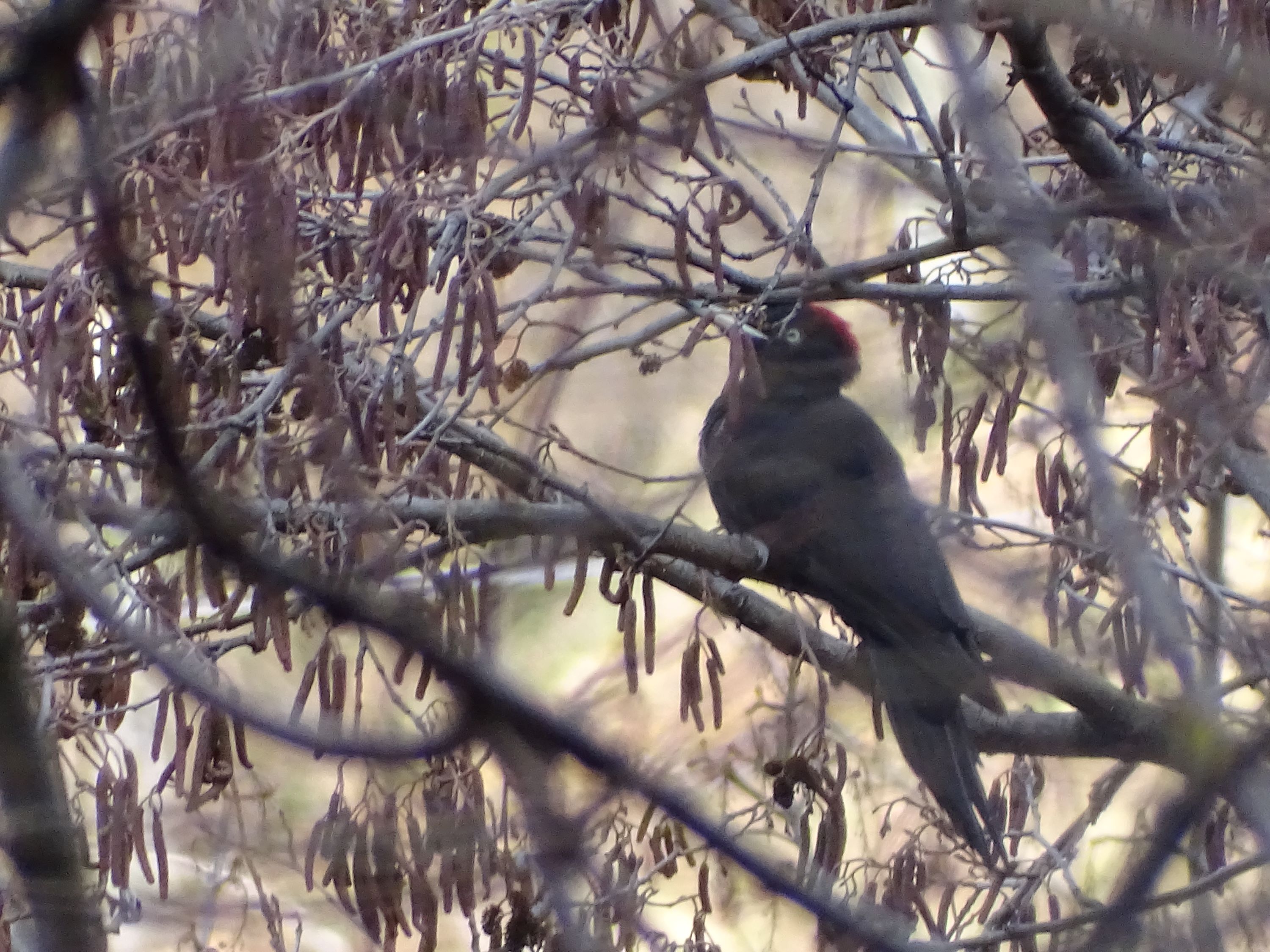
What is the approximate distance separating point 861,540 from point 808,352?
96cm

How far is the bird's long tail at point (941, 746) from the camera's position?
319 cm

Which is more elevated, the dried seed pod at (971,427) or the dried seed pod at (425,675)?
the dried seed pod at (971,427)

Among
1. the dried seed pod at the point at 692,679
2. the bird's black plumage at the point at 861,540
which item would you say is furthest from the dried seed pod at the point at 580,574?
the bird's black plumage at the point at 861,540

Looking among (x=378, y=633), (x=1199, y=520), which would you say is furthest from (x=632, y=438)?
(x=1199, y=520)

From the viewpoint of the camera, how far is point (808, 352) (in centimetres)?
430

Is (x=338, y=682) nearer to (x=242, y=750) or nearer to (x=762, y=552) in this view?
(x=242, y=750)

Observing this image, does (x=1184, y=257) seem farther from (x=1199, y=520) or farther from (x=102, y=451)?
(x=1199, y=520)

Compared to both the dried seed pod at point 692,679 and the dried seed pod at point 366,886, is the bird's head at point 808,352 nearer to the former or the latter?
the dried seed pod at point 692,679

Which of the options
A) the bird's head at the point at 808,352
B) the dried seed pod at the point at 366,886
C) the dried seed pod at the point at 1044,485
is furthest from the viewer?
the bird's head at the point at 808,352

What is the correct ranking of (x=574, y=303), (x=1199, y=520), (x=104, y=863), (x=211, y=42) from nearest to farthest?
(x=211, y=42) < (x=104, y=863) < (x=574, y=303) < (x=1199, y=520)

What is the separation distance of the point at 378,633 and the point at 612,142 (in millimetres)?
1583

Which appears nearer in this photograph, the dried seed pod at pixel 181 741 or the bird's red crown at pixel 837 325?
the dried seed pod at pixel 181 741

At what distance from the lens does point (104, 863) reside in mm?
2570

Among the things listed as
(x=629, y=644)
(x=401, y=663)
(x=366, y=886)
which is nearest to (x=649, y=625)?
(x=629, y=644)
